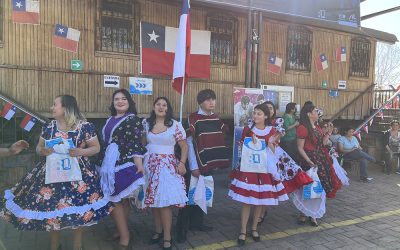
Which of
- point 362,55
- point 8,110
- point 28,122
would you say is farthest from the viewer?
point 362,55

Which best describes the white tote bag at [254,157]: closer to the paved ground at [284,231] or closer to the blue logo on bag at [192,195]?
the blue logo on bag at [192,195]

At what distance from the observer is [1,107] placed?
6.50 m

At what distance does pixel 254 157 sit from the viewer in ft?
14.3

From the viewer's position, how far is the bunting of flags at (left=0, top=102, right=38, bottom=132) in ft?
20.0

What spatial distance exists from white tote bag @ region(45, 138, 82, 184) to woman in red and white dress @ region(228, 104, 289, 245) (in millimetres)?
2000

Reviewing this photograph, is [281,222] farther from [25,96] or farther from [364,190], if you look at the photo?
[25,96]

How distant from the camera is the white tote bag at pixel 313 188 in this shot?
16.0 ft

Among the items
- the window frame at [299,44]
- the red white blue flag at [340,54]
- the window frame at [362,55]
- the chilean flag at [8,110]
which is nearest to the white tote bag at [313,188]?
the chilean flag at [8,110]

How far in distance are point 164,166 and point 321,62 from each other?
7.89 meters

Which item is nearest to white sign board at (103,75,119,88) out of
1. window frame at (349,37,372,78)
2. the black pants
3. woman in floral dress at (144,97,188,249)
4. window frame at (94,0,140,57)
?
window frame at (94,0,140,57)

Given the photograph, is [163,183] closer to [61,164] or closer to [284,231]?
[61,164]

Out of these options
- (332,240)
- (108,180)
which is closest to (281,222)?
(332,240)

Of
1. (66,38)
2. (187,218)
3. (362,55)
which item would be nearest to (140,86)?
(66,38)

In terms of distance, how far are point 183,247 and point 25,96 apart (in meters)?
4.53
